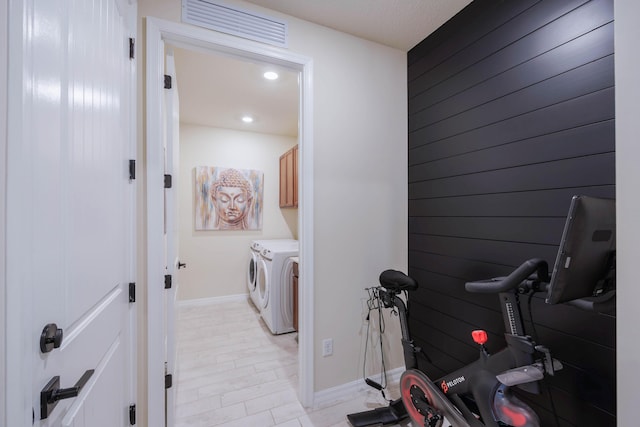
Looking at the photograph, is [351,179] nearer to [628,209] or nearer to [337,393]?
[628,209]

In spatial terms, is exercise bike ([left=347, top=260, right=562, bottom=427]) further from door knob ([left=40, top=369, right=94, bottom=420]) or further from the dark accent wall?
door knob ([left=40, top=369, right=94, bottom=420])

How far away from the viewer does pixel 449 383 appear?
4.54 ft

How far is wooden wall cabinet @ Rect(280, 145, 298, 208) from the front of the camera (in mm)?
3715

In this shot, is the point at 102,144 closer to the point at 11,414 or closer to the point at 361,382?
the point at 11,414

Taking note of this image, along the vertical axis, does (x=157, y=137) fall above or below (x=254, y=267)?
above

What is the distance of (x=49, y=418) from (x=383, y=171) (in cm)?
206

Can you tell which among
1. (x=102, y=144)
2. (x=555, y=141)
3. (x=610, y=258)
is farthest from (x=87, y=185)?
(x=555, y=141)

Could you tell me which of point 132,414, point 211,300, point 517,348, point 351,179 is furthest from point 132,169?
point 211,300

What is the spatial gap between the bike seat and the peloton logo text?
485 mm

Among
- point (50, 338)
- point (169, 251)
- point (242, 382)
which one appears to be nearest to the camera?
point (50, 338)

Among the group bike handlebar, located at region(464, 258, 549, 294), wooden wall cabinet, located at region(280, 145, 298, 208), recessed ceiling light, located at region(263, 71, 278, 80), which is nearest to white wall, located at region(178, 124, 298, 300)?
wooden wall cabinet, located at region(280, 145, 298, 208)

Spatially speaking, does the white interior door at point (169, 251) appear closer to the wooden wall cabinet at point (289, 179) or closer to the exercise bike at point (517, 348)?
the exercise bike at point (517, 348)

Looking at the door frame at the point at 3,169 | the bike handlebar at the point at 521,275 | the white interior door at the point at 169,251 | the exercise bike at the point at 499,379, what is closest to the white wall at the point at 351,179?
the exercise bike at the point at 499,379

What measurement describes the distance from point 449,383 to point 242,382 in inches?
61.2
